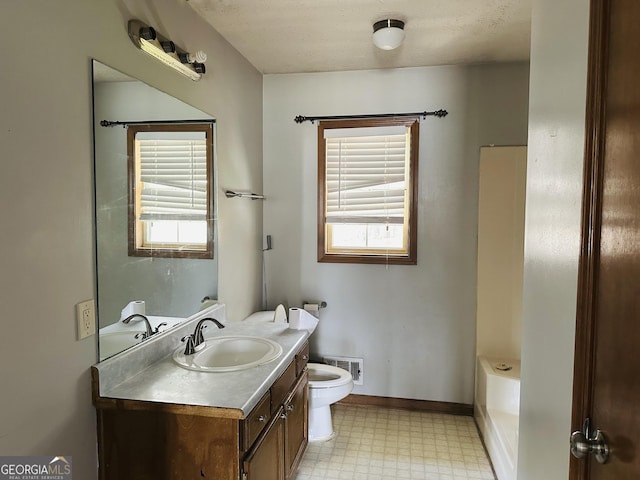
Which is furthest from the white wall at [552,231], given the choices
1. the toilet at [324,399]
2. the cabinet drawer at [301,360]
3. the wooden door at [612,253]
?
the toilet at [324,399]

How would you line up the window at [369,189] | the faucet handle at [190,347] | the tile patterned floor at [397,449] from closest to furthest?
1. the faucet handle at [190,347]
2. the tile patterned floor at [397,449]
3. the window at [369,189]

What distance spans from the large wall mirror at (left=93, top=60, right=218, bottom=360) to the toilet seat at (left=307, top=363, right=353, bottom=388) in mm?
1060

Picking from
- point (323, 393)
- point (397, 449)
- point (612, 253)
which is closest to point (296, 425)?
point (323, 393)

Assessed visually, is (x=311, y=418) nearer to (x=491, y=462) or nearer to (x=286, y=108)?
(x=491, y=462)

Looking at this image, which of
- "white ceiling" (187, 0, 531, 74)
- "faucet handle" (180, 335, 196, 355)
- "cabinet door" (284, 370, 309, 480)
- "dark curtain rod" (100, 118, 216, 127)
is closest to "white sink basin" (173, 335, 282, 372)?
"faucet handle" (180, 335, 196, 355)

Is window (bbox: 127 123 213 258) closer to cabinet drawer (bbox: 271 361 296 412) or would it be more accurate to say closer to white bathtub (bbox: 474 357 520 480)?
cabinet drawer (bbox: 271 361 296 412)

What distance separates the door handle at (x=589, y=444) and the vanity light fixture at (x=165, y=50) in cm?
202

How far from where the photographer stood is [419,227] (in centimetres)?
313

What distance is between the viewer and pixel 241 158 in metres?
2.89

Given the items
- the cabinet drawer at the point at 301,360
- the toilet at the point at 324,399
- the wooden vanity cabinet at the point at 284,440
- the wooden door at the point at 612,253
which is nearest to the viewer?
the wooden door at the point at 612,253

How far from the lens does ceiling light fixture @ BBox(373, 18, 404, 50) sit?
7.77ft

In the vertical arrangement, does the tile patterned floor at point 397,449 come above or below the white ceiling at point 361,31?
below

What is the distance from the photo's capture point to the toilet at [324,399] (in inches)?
105

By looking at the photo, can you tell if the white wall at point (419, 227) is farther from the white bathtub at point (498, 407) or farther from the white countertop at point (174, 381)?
the white countertop at point (174, 381)
